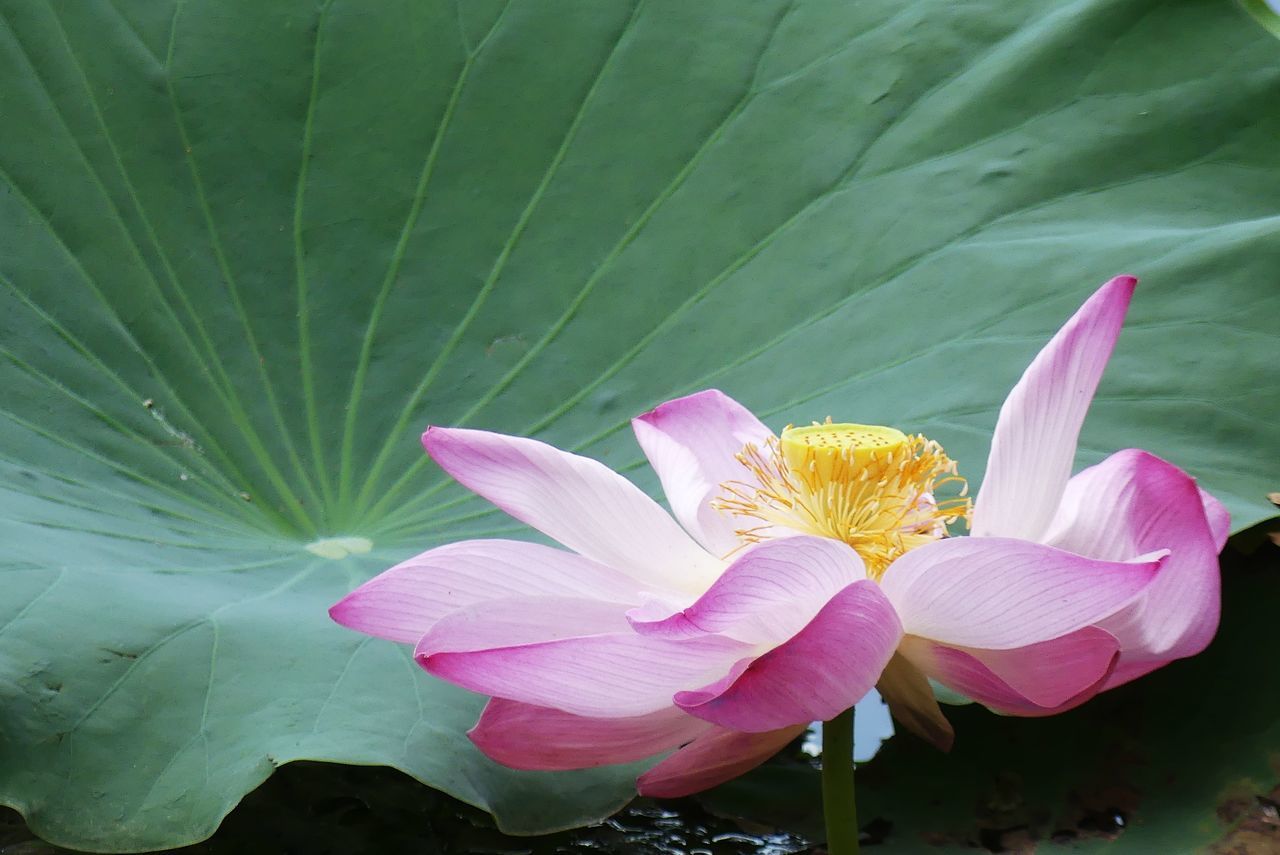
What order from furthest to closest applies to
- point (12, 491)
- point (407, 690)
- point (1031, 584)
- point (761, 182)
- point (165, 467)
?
point (761, 182)
point (165, 467)
point (12, 491)
point (407, 690)
point (1031, 584)

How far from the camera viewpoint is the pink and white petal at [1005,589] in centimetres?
49

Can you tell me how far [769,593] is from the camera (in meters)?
0.51

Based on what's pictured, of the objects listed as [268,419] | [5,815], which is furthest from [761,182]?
[5,815]

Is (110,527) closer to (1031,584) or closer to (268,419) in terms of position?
(268,419)

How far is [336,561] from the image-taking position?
0.84 m

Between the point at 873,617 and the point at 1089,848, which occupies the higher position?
the point at 873,617

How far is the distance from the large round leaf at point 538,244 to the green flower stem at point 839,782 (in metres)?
0.27

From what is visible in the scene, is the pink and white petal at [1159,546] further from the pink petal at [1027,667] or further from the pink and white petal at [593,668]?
the pink and white petal at [593,668]

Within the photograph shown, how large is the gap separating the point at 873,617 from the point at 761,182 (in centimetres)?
60

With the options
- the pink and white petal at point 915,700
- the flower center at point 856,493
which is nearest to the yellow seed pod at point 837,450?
the flower center at point 856,493

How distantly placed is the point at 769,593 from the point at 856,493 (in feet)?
0.51

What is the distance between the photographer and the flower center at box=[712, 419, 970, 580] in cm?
64

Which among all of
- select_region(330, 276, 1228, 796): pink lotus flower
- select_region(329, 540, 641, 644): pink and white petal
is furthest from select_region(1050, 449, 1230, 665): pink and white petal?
select_region(329, 540, 641, 644): pink and white petal

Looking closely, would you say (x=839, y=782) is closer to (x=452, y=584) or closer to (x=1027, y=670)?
(x=1027, y=670)
